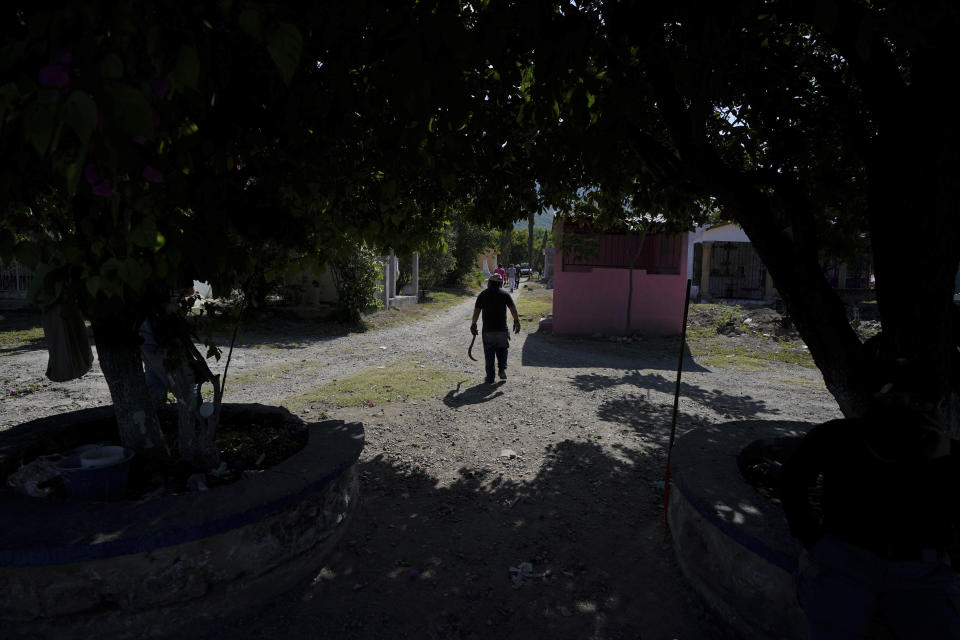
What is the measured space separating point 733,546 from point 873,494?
801mm

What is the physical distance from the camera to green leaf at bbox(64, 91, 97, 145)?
956 mm

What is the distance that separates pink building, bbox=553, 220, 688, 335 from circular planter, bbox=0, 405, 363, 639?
35.1ft

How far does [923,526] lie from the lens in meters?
1.90

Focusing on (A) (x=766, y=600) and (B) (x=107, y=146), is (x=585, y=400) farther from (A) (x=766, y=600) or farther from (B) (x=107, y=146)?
(B) (x=107, y=146)

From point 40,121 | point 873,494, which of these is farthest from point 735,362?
point 40,121

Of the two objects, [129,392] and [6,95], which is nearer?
[6,95]

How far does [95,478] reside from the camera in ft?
9.50

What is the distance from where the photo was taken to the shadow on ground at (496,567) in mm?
2713

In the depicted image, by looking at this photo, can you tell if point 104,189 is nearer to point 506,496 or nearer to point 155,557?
point 155,557

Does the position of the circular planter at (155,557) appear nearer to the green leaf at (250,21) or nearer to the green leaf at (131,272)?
the green leaf at (131,272)

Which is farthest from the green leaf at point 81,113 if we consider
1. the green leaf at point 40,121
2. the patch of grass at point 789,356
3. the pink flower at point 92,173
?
the patch of grass at point 789,356

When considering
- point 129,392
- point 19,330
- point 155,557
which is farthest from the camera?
point 19,330

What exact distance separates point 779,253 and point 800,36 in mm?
2631

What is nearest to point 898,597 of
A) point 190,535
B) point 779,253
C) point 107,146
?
point 779,253
